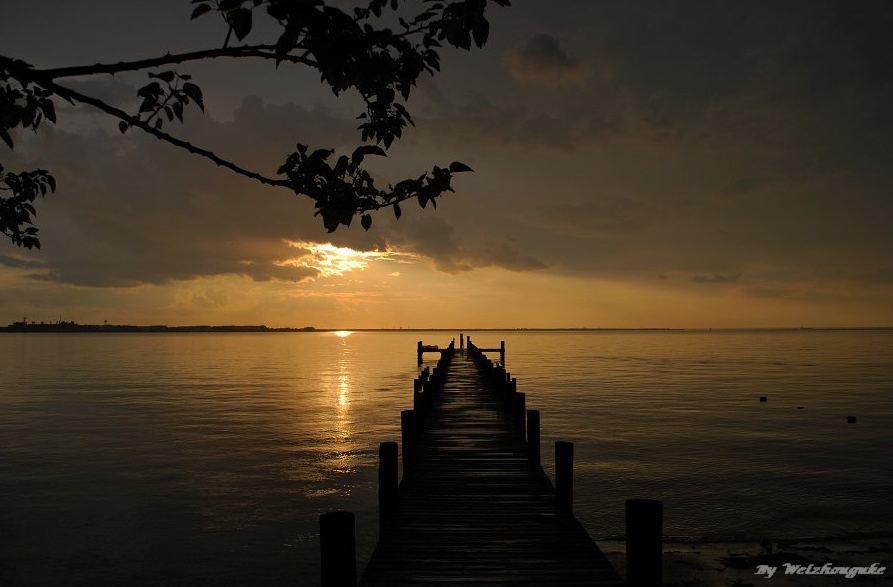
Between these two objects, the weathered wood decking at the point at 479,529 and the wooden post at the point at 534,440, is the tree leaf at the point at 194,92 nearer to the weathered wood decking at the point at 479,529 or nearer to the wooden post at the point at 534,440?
the weathered wood decking at the point at 479,529

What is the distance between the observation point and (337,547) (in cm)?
541

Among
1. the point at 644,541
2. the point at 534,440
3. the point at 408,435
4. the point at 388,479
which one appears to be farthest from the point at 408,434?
the point at 644,541

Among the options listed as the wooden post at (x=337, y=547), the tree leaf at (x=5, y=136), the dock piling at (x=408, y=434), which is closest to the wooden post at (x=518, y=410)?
the dock piling at (x=408, y=434)

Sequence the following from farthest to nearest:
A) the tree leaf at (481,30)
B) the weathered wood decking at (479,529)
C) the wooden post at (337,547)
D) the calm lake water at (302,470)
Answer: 1. the calm lake water at (302,470)
2. the weathered wood decking at (479,529)
3. the wooden post at (337,547)
4. the tree leaf at (481,30)

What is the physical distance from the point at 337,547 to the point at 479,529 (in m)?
3.51

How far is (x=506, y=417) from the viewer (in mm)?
19438

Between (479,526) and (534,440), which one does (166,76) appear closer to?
(479,526)

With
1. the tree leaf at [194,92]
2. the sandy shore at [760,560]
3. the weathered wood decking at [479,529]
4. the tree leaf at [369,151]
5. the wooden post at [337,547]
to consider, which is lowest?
the sandy shore at [760,560]

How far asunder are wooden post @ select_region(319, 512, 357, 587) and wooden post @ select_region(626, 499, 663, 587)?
259 cm

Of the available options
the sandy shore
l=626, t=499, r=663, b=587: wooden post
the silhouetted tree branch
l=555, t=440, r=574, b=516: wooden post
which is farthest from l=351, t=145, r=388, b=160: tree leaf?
the sandy shore

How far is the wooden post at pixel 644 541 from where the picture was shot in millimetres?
5867

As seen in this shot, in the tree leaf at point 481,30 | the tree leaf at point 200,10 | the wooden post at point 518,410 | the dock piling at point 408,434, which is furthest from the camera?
the wooden post at point 518,410

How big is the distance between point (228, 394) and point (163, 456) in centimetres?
2060

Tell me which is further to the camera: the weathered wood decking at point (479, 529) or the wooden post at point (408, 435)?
the wooden post at point (408, 435)
